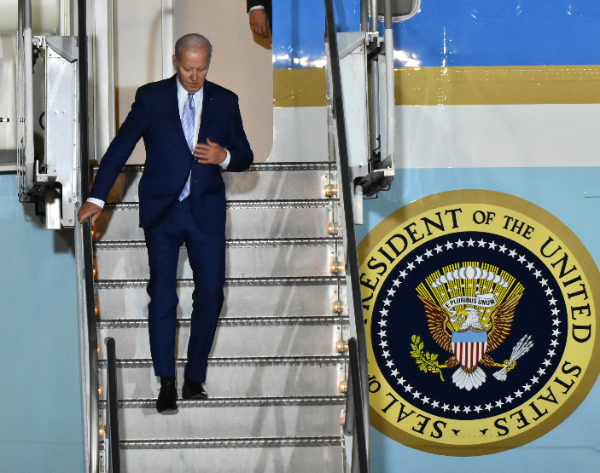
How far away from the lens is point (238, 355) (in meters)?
3.26

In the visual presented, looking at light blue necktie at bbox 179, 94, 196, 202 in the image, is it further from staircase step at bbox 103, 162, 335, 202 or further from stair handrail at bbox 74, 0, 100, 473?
staircase step at bbox 103, 162, 335, 202

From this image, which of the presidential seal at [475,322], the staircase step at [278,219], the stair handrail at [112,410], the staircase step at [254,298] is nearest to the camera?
the stair handrail at [112,410]

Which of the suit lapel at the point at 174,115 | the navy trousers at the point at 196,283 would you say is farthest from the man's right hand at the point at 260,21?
the navy trousers at the point at 196,283

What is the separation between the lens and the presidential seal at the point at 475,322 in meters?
3.97

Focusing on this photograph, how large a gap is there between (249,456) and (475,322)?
163 cm

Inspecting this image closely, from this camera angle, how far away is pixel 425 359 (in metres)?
3.97

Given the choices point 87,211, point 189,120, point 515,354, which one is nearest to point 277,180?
point 189,120

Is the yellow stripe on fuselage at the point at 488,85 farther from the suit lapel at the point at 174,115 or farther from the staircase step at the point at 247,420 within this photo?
the staircase step at the point at 247,420

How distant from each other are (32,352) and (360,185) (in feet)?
6.88

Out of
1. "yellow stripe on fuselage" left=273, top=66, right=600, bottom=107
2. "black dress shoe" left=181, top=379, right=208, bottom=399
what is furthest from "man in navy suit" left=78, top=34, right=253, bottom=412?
"yellow stripe on fuselage" left=273, top=66, right=600, bottom=107

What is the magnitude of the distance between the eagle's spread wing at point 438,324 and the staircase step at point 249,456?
1149 mm

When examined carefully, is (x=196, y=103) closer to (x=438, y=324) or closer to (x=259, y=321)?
(x=259, y=321)

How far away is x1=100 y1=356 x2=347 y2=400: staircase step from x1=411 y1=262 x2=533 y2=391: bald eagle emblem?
94 centimetres

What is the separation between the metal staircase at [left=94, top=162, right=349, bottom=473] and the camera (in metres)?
3.07
